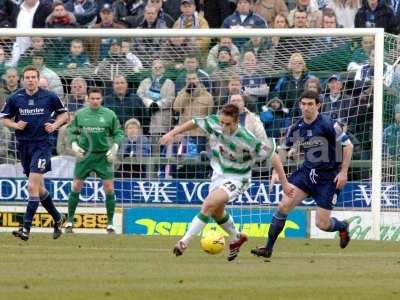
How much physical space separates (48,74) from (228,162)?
8.01m

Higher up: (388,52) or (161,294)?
(388,52)

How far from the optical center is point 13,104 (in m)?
20.1

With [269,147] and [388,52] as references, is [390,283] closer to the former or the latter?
[269,147]

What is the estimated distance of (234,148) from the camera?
16.2 meters

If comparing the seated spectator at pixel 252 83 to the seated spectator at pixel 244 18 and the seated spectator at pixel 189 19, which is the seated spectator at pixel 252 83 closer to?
the seated spectator at pixel 244 18

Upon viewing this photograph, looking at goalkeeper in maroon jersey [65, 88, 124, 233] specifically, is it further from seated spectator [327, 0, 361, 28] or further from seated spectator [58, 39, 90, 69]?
seated spectator [327, 0, 361, 28]

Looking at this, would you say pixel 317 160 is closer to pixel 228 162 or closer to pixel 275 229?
pixel 275 229

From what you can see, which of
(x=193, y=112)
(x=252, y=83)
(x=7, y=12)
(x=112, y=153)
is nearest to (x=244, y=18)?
(x=252, y=83)

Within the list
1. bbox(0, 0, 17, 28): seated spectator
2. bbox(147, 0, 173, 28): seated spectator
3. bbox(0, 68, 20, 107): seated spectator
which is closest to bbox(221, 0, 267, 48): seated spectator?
bbox(147, 0, 173, 28): seated spectator

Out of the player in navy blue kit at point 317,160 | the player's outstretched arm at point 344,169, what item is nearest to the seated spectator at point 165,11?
the player in navy blue kit at point 317,160

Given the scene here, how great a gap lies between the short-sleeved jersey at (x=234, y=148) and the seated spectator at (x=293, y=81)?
6.47m

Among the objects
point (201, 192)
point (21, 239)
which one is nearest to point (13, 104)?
point (21, 239)

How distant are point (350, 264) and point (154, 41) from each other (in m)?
8.99

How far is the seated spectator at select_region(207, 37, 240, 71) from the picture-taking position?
2311 cm
